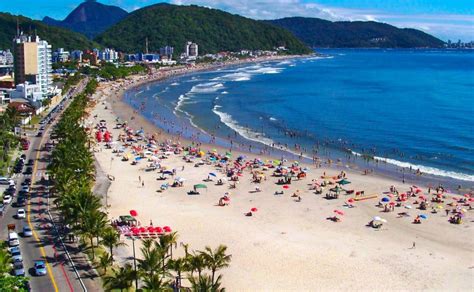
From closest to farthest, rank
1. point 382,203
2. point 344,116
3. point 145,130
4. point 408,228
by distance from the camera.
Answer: point 408,228 → point 382,203 → point 145,130 → point 344,116

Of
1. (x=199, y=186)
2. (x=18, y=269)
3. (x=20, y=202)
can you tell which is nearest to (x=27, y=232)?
(x=18, y=269)

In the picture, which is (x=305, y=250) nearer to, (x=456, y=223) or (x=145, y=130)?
(x=456, y=223)

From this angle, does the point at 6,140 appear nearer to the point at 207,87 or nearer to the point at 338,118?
the point at 338,118

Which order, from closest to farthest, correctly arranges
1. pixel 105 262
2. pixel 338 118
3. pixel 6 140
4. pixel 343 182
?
pixel 105 262
pixel 343 182
pixel 6 140
pixel 338 118

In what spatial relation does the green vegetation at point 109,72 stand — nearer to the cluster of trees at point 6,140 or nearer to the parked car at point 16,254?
the cluster of trees at point 6,140

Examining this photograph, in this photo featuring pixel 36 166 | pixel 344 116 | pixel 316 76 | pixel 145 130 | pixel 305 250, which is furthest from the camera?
pixel 316 76

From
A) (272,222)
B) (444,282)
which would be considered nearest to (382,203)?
(272,222)

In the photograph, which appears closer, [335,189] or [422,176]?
[335,189]
